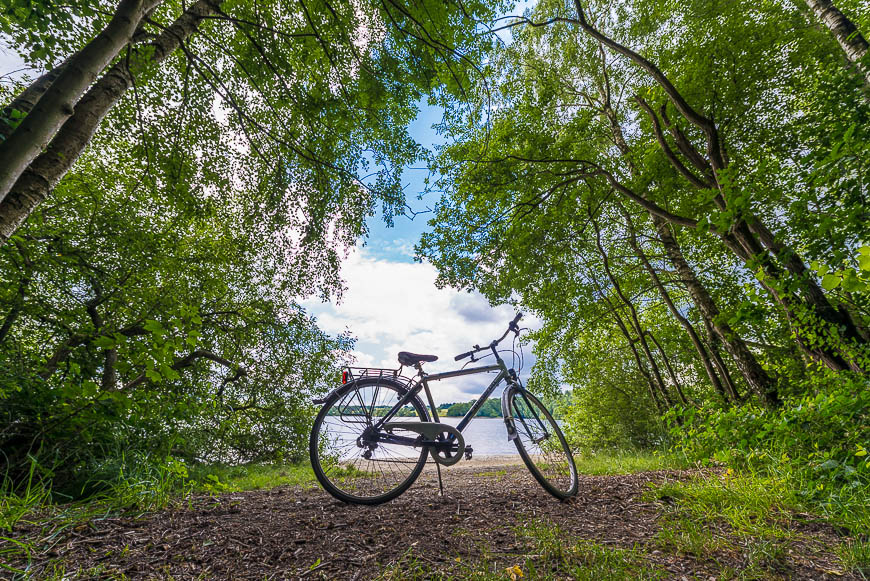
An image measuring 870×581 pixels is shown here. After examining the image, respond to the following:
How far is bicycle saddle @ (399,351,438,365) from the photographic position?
2.88 metres

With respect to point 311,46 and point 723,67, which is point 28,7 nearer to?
point 311,46

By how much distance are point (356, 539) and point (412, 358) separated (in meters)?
1.38

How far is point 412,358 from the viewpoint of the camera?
114 inches

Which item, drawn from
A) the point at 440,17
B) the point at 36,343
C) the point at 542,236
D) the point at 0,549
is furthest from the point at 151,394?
the point at 542,236

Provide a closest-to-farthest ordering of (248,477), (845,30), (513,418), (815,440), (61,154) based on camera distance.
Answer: (61,154), (815,440), (513,418), (845,30), (248,477)

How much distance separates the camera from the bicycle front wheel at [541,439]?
2.84 m

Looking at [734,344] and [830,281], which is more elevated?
[734,344]

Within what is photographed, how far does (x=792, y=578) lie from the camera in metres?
1.36

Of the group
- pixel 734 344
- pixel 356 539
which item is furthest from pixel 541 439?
pixel 734 344

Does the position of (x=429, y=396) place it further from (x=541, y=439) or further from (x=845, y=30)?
(x=845, y=30)

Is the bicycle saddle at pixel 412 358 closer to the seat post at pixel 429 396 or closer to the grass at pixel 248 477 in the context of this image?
the seat post at pixel 429 396

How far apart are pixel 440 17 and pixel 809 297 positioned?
497 centimetres

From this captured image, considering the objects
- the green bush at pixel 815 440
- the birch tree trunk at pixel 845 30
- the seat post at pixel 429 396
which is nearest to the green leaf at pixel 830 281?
the green bush at pixel 815 440

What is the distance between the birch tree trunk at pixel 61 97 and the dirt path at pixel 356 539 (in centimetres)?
165
